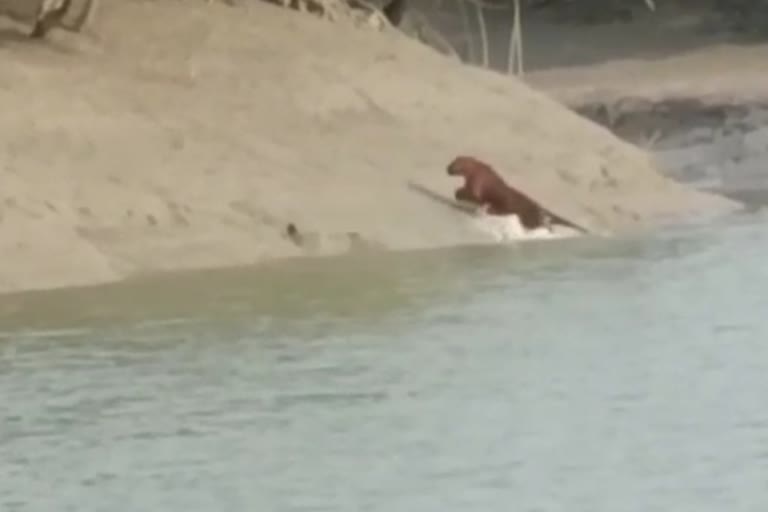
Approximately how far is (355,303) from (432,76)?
5131 millimetres

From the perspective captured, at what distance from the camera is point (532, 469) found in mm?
8367

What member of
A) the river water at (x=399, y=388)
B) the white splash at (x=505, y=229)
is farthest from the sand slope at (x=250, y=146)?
the river water at (x=399, y=388)

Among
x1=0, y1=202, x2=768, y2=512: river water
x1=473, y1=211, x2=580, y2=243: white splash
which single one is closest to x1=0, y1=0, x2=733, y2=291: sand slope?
x1=473, y1=211, x2=580, y2=243: white splash

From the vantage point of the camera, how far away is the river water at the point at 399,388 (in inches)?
324

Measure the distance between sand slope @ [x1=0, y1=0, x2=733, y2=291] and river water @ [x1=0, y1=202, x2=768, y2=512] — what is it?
0.43 metres

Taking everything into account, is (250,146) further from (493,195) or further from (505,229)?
(505,229)

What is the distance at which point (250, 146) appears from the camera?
1473cm

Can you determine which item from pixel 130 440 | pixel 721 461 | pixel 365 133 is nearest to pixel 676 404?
pixel 721 461

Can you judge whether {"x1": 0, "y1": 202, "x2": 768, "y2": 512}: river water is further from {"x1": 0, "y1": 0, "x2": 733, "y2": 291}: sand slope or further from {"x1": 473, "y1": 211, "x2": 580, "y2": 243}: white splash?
{"x1": 473, "y1": 211, "x2": 580, "y2": 243}: white splash

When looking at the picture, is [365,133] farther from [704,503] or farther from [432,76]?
[704,503]

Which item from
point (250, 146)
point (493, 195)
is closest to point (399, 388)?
point (493, 195)

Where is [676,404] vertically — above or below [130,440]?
above

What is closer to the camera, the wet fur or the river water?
the river water

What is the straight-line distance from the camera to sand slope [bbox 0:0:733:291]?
13195 mm
